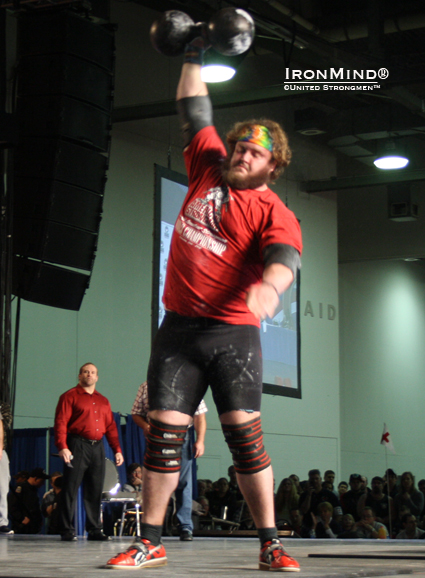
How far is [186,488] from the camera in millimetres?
6219

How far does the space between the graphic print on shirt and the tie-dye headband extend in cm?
19

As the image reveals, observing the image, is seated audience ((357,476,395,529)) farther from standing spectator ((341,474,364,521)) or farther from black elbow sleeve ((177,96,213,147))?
black elbow sleeve ((177,96,213,147))

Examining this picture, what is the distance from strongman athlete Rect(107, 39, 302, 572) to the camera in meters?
2.75

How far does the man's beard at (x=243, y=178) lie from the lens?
9.20 feet

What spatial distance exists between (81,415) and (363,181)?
10.4m

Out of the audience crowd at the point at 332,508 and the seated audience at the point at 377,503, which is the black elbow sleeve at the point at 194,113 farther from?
the seated audience at the point at 377,503

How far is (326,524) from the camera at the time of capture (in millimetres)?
10000

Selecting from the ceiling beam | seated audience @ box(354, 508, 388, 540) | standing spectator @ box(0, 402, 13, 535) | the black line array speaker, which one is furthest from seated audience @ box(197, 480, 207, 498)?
the ceiling beam

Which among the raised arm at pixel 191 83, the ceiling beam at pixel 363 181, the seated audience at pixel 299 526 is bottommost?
the seated audience at pixel 299 526

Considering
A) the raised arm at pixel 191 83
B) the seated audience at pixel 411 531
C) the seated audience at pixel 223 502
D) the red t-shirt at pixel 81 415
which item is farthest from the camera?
the seated audience at pixel 223 502

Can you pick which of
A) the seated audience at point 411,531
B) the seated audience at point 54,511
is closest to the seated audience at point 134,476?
the seated audience at point 54,511

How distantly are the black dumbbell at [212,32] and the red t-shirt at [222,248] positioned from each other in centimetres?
49

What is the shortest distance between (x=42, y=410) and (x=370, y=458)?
875 centimetres

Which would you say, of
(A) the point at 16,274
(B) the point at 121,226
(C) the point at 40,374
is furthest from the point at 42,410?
(A) the point at 16,274
